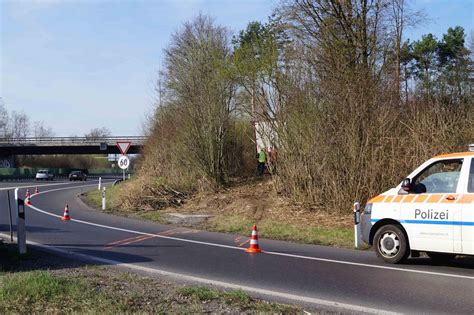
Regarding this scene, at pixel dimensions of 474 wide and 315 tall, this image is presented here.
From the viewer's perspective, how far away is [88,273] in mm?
8375

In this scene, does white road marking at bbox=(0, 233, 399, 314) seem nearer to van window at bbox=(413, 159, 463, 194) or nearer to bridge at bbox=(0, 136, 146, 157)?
van window at bbox=(413, 159, 463, 194)

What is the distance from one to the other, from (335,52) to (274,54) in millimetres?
2380

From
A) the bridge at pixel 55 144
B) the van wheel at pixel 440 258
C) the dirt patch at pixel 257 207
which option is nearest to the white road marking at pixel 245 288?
the van wheel at pixel 440 258

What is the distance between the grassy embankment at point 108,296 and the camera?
19.7 ft

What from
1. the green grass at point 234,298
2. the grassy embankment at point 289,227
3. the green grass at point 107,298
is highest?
the green grass at point 107,298

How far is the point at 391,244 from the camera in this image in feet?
30.7

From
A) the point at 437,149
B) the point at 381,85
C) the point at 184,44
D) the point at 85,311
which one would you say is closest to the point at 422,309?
the point at 85,311

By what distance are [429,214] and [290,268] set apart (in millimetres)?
2473

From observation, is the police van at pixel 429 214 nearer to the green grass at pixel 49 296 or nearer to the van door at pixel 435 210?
the van door at pixel 435 210

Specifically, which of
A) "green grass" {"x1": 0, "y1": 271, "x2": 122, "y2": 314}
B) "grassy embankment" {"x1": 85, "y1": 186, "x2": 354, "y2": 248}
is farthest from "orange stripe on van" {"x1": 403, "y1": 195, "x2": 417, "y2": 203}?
"green grass" {"x1": 0, "y1": 271, "x2": 122, "y2": 314}

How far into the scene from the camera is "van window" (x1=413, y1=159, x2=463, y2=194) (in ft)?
28.5

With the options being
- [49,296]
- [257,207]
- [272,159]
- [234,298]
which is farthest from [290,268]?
[272,159]

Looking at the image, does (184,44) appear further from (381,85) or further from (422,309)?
(422,309)

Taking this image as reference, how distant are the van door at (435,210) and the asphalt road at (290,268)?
0.50 metres
